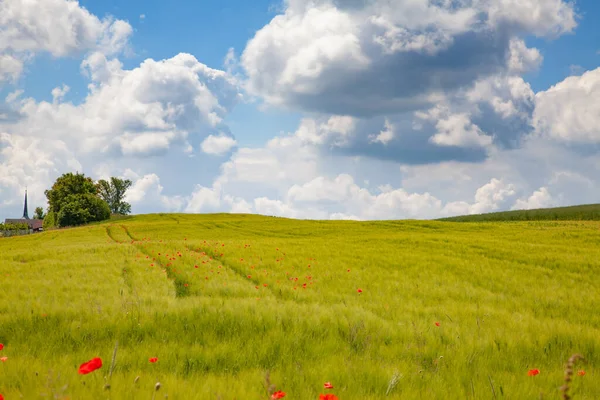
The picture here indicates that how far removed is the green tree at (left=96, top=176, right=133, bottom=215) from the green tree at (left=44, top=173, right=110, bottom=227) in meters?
23.9

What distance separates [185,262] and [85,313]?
9.57m

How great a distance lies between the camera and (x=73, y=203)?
92.3 m

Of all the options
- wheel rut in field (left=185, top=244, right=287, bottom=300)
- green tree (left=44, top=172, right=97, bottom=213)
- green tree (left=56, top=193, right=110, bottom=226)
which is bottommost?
wheel rut in field (left=185, top=244, right=287, bottom=300)

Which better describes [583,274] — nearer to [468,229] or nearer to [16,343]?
[16,343]

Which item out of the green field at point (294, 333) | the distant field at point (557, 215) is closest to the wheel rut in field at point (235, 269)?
the green field at point (294, 333)

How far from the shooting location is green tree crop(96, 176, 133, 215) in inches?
5276

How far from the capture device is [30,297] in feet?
31.3

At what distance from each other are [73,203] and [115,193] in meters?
44.4

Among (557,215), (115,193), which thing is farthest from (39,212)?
(557,215)

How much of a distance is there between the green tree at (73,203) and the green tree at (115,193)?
23851 mm

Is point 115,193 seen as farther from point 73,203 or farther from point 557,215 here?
point 557,215

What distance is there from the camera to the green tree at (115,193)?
440 ft

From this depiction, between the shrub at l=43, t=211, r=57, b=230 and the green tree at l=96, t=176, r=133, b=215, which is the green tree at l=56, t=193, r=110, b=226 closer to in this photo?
the shrub at l=43, t=211, r=57, b=230

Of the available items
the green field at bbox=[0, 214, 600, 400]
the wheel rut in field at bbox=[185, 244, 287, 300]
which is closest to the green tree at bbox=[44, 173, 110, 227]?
the wheel rut in field at bbox=[185, 244, 287, 300]
